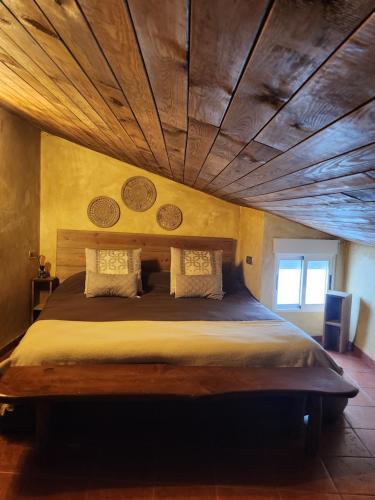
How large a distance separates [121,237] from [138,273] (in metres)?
0.67

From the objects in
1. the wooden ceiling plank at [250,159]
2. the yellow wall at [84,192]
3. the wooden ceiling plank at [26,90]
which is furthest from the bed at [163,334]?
the wooden ceiling plank at [26,90]

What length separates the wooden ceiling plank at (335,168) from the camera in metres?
0.93

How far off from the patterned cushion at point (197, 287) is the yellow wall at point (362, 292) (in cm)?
147

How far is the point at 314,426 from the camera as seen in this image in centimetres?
185

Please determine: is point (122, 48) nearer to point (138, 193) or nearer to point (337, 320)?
point (138, 193)

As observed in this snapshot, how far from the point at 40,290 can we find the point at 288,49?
370cm

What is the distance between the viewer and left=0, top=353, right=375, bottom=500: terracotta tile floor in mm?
1608

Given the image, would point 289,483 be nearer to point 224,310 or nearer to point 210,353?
point 210,353

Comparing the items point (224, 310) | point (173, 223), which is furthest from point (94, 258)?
point (224, 310)

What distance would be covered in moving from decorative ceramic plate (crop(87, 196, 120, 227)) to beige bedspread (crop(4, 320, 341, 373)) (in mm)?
1791

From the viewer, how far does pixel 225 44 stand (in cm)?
68

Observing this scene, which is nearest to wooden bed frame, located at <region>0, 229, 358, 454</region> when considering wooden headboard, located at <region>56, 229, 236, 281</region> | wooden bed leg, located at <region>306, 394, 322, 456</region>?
wooden bed leg, located at <region>306, 394, 322, 456</region>

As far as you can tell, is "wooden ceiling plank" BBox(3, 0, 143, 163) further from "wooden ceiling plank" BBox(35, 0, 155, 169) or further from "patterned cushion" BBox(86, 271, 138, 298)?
"patterned cushion" BBox(86, 271, 138, 298)

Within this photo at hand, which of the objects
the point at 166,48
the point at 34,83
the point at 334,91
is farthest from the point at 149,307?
the point at 334,91
